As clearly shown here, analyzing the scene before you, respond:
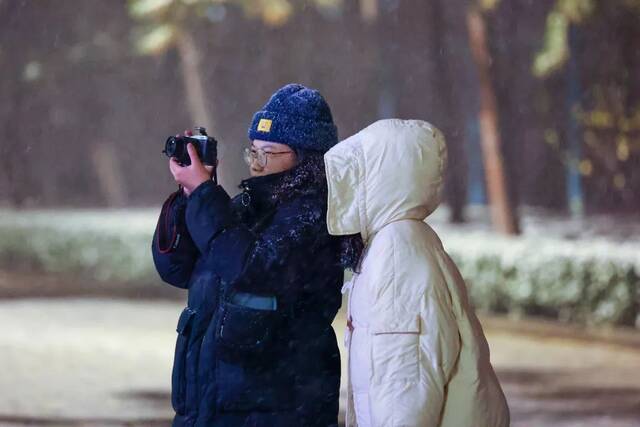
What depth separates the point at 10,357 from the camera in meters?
9.72

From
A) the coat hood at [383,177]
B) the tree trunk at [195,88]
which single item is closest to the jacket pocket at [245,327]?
the coat hood at [383,177]

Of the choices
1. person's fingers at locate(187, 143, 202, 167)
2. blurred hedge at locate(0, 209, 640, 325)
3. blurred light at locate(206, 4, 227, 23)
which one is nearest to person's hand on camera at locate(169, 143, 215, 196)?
person's fingers at locate(187, 143, 202, 167)

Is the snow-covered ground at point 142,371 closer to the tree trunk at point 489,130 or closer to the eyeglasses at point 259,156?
the tree trunk at point 489,130

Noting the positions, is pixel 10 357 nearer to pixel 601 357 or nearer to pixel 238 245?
pixel 601 357

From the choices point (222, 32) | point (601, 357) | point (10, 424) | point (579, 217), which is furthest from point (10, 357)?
point (222, 32)

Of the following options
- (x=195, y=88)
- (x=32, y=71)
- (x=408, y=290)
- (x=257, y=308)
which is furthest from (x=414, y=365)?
(x=32, y=71)

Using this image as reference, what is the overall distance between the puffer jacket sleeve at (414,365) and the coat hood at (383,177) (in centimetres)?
22

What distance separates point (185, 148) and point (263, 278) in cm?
38

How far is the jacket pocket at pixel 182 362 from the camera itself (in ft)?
8.77

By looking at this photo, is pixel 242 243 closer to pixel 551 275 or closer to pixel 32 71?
pixel 551 275

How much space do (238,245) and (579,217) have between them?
11.5 metres

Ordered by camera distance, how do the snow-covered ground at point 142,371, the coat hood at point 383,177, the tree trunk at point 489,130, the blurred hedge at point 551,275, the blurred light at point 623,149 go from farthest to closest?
the tree trunk at point 489,130
the blurred light at point 623,149
the blurred hedge at point 551,275
the snow-covered ground at point 142,371
the coat hood at point 383,177

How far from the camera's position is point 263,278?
2.50 meters

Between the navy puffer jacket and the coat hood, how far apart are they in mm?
115
